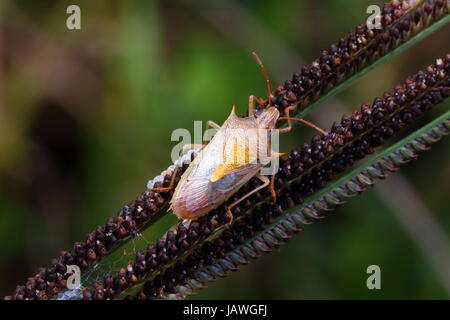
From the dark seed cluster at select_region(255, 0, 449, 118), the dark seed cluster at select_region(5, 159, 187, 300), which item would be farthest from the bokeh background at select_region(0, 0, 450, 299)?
the dark seed cluster at select_region(255, 0, 449, 118)

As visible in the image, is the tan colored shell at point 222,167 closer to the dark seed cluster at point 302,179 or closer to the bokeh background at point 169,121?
the dark seed cluster at point 302,179

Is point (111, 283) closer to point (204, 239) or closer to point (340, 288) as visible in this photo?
point (204, 239)

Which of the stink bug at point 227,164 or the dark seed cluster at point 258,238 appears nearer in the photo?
the dark seed cluster at point 258,238

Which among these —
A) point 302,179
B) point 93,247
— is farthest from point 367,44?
point 93,247

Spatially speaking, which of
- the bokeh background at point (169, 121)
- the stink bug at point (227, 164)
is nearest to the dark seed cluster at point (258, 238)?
the stink bug at point (227, 164)

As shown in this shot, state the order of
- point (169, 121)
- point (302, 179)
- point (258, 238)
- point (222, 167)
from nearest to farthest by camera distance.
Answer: point (258, 238), point (302, 179), point (222, 167), point (169, 121)

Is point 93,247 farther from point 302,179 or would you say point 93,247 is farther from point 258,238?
point 302,179

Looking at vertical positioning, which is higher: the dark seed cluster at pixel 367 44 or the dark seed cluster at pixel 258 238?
the dark seed cluster at pixel 367 44
